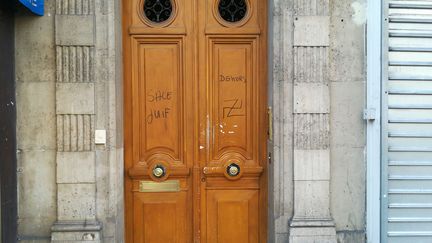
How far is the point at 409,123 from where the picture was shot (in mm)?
5582

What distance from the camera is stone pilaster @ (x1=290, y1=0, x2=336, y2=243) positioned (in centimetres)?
540

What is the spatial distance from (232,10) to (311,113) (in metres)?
1.46

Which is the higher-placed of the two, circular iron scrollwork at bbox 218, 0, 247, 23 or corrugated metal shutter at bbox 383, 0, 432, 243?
circular iron scrollwork at bbox 218, 0, 247, 23

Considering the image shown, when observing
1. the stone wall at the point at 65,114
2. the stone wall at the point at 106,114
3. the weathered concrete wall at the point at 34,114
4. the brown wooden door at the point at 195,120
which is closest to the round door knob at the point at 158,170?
the brown wooden door at the point at 195,120

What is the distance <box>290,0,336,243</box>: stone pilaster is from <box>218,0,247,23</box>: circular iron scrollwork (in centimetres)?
65

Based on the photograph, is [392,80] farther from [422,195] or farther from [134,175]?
[134,175]

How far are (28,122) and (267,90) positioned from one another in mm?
2571

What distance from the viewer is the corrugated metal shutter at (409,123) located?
5570 mm

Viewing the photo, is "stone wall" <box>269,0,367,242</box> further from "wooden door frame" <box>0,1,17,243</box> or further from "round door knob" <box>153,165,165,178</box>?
"wooden door frame" <box>0,1,17,243</box>

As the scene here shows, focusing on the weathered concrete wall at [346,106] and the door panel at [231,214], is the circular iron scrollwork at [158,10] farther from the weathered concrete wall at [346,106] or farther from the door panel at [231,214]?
the door panel at [231,214]

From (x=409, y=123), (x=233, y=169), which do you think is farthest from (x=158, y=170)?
(x=409, y=123)

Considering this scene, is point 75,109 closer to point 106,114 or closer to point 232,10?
point 106,114

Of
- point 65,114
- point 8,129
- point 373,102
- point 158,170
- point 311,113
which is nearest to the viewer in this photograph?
point 8,129

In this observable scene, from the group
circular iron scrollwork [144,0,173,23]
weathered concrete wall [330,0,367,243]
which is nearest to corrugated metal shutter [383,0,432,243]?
weathered concrete wall [330,0,367,243]
